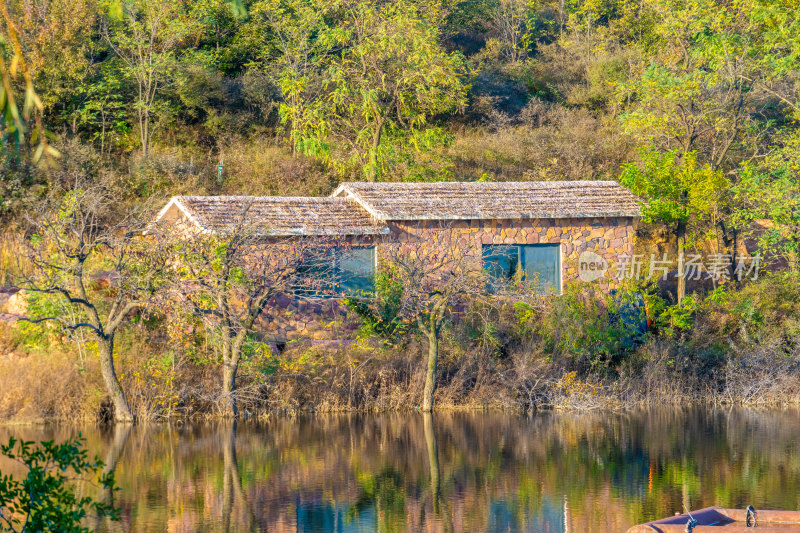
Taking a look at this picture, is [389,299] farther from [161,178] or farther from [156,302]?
[161,178]

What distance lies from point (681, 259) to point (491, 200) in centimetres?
574

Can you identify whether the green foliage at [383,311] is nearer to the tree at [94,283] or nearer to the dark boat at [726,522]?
the tree at [94,283]

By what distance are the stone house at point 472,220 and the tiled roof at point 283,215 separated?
1.0 inches

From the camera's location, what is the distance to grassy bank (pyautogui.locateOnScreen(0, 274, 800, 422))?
19.9 meters

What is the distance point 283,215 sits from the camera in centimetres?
A: 2255

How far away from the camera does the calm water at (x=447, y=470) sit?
12.4 m

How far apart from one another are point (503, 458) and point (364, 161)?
1661cm

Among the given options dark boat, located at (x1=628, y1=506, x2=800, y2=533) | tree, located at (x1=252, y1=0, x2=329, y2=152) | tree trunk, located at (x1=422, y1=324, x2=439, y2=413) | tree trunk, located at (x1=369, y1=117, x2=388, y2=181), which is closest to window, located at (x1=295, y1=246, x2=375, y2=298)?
tree trunk, located at (x1=422, y1=324, x2=439, y2=413)

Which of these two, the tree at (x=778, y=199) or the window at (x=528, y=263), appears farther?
the tree at (x=778, y=199)

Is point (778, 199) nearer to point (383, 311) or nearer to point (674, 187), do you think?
point (674, 187)

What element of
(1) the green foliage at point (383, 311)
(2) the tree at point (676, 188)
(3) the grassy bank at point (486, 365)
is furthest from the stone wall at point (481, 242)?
(2) the tree at point (676, 188)

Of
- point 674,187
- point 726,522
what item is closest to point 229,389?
point 726,522

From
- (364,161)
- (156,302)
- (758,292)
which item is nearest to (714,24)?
(758,292)

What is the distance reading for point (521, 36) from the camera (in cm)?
4566
